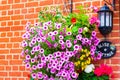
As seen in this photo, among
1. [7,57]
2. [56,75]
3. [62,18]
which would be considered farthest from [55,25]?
[7,57]

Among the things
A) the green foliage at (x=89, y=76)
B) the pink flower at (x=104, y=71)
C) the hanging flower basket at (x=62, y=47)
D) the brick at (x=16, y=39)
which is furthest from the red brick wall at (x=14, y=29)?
the pink flower at (x=104, y=71)

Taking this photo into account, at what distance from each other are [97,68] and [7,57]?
1.35 meters

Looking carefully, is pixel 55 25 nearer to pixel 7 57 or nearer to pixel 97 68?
pixel 97 68

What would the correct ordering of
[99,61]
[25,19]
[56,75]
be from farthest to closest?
1. [25,19]
2. [99,61]
3. [56,75]

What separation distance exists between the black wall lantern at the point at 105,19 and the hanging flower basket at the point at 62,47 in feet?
0.22

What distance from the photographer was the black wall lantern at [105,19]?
3.37m

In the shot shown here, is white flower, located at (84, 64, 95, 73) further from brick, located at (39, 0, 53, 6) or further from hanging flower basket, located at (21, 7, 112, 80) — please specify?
brick, located at (39, 0, 53, 6)

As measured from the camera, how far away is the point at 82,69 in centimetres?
335

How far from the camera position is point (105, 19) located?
338cm

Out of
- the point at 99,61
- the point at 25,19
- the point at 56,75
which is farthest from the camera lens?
the point at 25,19

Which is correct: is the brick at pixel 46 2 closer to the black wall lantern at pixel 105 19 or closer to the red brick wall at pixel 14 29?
the red brick wall at pixel 14 29

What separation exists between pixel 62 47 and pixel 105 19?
1.81ft

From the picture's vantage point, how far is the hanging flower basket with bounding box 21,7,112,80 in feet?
10.6

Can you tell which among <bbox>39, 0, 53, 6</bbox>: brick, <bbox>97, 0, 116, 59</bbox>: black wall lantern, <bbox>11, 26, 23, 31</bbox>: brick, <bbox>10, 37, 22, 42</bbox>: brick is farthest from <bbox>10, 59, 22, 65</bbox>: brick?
<bbox>97, 0, 116, 59</bbox>: black wall lantern
